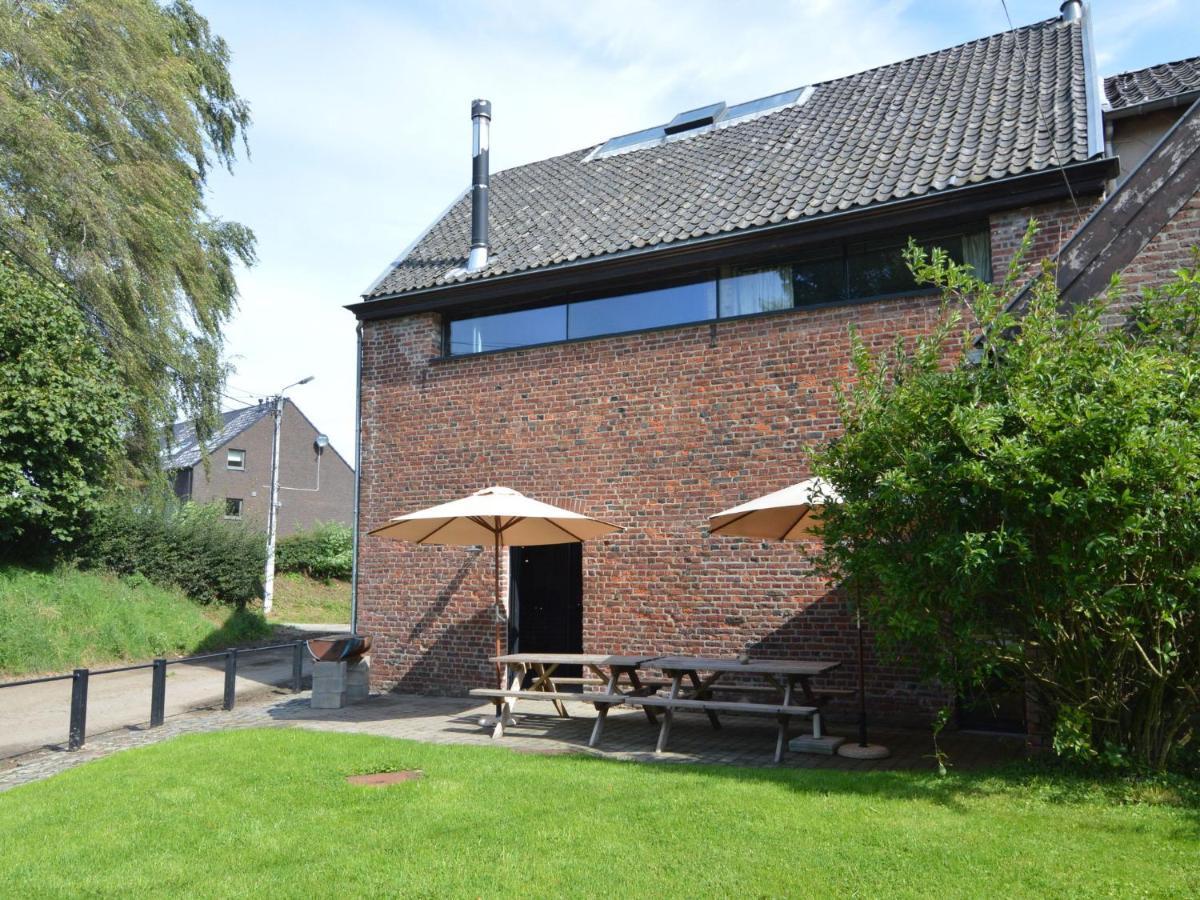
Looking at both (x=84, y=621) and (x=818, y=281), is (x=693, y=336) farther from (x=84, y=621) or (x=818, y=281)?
(x=84, y=621)

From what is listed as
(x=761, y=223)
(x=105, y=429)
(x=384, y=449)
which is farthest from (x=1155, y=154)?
(x=105, y=429)

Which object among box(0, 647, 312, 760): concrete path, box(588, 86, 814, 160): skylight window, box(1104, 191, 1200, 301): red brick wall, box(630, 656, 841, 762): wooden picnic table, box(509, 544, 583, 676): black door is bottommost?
box(0, 647, 312, 760): concrete path

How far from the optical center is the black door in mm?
11766

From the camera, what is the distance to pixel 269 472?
133 feet

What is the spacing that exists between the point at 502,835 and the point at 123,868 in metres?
2.06

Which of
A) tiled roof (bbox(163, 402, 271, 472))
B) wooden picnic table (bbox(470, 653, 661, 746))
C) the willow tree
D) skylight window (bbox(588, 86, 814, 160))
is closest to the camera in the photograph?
wooden picnic table (bbox(470, 653, 661, 746))

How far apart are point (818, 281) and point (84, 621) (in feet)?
47.8

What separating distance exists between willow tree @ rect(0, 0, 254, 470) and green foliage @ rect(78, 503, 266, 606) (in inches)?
78.6

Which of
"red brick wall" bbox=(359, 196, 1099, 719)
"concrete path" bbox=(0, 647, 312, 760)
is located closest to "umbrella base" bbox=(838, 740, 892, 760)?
"red brick wall" bbox=(359, 196, 1099, 719)

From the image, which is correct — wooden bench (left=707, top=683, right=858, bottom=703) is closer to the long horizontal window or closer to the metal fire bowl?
the long horizontal window

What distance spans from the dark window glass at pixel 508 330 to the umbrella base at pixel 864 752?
20.6 ft

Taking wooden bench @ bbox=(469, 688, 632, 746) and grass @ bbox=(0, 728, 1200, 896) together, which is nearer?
grass @ bbox=(0, 728, 1200, 896)

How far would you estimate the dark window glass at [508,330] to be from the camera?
11.9 metres

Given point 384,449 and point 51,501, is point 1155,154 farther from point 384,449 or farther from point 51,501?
point 51,501
